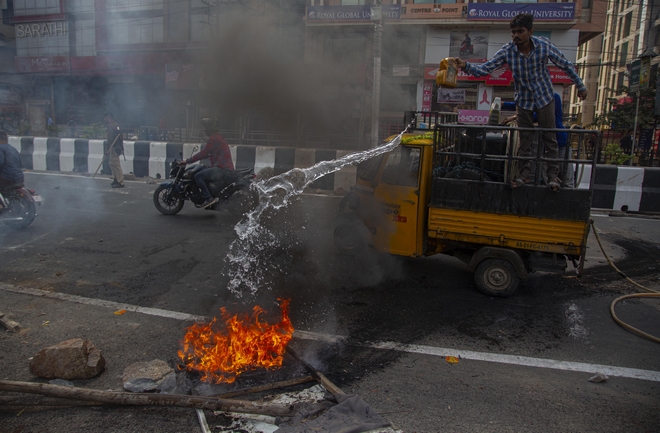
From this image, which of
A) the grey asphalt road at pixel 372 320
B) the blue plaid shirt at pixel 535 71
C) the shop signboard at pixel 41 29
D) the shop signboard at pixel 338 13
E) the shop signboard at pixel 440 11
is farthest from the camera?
the shop signboard at pixel 440 11

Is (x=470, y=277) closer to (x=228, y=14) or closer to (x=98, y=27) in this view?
(x=98, y=27)

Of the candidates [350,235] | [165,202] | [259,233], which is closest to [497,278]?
[350,235]

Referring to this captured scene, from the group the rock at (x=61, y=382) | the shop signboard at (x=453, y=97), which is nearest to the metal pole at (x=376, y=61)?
the shop signboard at (x=453, y=97)

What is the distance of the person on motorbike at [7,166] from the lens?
6520 mm

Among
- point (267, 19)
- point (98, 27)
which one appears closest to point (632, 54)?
point (267, 19)

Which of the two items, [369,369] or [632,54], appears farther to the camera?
[632,54]

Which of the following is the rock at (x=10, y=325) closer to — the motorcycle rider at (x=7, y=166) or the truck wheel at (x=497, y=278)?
the motorcycle rider at (x=7, y=166)

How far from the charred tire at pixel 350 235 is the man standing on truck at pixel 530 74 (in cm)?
182

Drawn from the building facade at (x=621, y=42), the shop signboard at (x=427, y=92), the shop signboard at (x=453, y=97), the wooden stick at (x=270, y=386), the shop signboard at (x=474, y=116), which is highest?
the building facade at (x=621, y=42)

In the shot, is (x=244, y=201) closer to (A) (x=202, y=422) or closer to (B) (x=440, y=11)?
(A) (x=202, y=422)

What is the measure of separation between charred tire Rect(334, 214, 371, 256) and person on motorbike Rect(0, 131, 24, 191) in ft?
15.9

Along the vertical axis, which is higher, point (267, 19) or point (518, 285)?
point (267, 19)

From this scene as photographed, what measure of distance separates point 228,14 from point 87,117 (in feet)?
17.7

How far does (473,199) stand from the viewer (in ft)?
15.1
